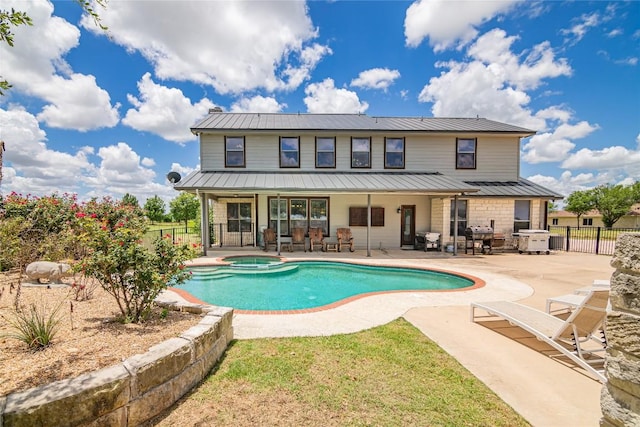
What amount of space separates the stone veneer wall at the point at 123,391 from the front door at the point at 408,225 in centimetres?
1277

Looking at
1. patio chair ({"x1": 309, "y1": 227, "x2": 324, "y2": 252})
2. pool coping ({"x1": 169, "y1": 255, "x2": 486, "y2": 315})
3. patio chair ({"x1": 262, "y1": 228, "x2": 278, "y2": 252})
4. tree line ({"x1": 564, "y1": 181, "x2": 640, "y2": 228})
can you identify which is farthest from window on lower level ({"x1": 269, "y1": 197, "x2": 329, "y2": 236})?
tree line ({"x1": 564, "y1": 181, "x2": 640, "y2": 228})

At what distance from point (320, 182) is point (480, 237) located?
8.36 metres

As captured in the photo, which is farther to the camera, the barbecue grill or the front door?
the front door

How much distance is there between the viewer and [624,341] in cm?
158

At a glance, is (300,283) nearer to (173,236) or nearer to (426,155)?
(173,236)

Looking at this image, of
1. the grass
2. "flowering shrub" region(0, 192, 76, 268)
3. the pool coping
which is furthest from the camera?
"flowering shrub" region(0, 192, 76, 268)

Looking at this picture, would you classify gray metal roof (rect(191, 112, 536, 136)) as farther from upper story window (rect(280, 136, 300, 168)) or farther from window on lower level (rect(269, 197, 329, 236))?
window on lower level (rect(269, 197, 329, 236))

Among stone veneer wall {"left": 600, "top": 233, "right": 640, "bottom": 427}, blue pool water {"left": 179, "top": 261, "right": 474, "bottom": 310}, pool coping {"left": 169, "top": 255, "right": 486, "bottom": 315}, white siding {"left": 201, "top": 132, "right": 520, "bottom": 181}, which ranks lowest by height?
blue pool water {"left": 179, "top": 261, "right": 474, "bottom": 310}

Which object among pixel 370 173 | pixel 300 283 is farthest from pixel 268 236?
pixel 370 173

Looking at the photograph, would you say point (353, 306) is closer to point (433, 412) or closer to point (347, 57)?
point (433, 412)

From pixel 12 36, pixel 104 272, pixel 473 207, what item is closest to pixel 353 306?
pixel 104 272

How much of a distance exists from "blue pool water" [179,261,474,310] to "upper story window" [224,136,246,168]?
6.38m

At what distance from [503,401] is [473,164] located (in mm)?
14583

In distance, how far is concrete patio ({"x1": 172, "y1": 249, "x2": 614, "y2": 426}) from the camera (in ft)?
8.84
